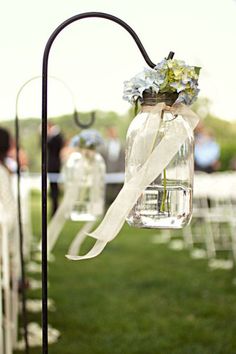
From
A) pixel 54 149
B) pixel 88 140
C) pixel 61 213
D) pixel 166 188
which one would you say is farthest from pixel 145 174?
pixel 54 149

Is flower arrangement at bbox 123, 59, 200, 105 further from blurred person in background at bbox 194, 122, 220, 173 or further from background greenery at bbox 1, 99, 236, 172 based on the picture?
background greenery at bbox 1, 99, 236, 172

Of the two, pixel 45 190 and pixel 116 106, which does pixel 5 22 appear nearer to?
pixel 45 190

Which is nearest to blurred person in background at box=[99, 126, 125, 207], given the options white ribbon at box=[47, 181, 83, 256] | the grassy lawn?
the grassy lawn

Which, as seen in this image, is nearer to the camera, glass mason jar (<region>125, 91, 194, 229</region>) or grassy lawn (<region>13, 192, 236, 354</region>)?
glass mason jar (<region>125, 91, 194, 229</region>)

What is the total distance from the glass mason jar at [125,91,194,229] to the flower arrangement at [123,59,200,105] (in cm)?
4

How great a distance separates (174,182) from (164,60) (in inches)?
12.8

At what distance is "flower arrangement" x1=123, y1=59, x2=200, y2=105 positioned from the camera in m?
1.92

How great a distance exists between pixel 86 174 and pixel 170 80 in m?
2.20

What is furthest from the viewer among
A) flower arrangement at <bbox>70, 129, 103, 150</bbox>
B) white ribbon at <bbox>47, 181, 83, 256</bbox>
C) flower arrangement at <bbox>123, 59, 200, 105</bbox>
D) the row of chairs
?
flower arrangement at <bbox>70, 129, 103, 150</bbox>

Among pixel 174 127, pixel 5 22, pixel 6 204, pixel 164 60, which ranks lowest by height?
pixel 6 204

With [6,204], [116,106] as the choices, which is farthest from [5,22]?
[116,106]

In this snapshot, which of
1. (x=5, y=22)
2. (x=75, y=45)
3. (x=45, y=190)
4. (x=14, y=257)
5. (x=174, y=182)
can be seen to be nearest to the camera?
(x=45, y=190)

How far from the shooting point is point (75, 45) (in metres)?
9.89

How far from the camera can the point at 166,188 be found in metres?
2.01
